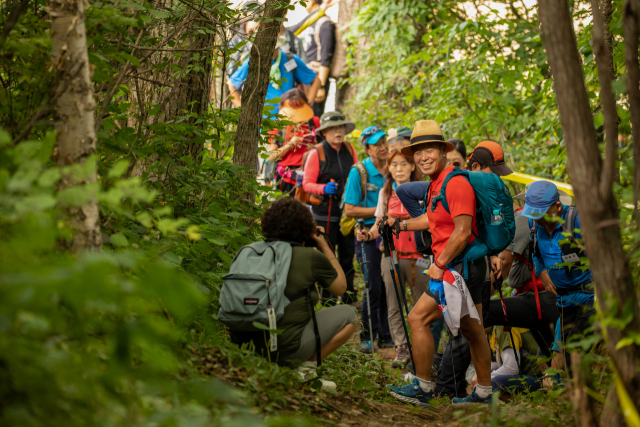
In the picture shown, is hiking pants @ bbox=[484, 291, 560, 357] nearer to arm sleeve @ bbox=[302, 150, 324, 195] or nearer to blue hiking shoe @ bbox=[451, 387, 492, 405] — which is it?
blue hiking shoe @ bbox=[451, 387, 492, 405]

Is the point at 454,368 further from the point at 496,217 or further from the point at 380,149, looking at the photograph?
the point at 380,149

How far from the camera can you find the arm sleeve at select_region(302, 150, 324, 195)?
713cm

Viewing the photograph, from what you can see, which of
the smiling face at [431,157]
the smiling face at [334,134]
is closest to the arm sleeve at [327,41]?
the smiling face at [334,134]

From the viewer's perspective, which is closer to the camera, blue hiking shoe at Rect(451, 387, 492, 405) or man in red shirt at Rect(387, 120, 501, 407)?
man in red shirt at Rect(387, 120, 501, 407)

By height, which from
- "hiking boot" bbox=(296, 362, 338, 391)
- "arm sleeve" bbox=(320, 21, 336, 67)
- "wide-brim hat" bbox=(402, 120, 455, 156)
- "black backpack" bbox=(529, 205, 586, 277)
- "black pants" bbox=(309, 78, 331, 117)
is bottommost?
"hiking boot" bbox=(296, 362, 338, 391)

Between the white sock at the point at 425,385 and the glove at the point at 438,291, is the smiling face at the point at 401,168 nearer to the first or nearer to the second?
the glove at the point at 438,291

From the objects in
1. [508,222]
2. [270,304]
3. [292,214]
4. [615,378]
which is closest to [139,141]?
[292,214]

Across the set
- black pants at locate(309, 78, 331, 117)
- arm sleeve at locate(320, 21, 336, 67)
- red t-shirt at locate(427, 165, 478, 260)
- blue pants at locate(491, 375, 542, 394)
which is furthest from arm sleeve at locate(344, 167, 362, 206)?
arm sleeve at locate(320, 21, 336, 67)

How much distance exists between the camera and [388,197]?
6.01 meters

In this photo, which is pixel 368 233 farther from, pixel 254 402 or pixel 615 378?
pixel 615 378

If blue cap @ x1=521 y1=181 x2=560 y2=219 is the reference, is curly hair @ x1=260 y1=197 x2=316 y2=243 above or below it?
below

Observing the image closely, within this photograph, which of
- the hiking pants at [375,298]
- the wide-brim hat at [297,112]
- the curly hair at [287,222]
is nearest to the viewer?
the curly hair at [287,222]

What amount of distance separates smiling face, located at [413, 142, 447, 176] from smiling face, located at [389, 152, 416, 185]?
3.99 feet

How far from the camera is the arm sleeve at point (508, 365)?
519cm
